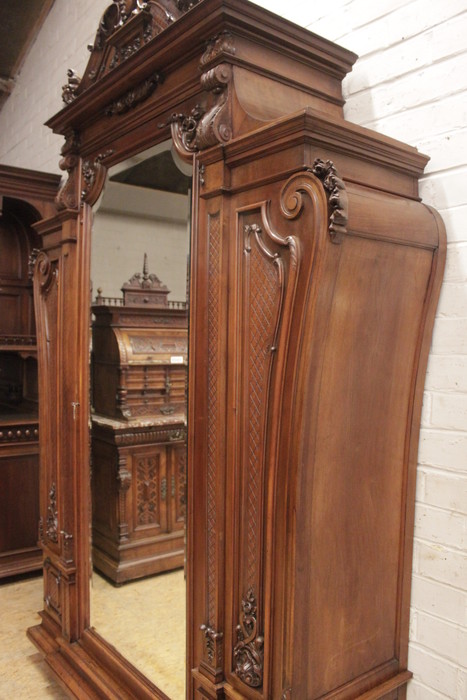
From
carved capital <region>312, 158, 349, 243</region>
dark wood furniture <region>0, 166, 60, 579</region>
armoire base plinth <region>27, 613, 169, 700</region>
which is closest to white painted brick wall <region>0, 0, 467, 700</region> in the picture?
carved capital <region>312, 158, 349, 243</region>

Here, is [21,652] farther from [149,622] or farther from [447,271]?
[447,271]

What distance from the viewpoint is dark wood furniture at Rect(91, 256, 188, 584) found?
2152mm

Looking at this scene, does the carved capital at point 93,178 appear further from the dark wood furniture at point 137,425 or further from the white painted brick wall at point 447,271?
the white painted brick wall at point 447,271

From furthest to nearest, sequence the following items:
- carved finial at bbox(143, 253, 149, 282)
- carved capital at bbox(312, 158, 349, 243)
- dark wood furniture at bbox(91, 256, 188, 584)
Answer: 1. carved finial at bbox(143, 253, 149, 282)
2. dark wood furniture at bbox(91, 256, 188, 584)
3. carved capital at bbox(312, 158, 349, 243)

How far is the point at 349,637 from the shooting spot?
1.51 metres

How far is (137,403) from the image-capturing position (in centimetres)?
226

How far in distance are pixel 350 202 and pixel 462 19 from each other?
0.64m

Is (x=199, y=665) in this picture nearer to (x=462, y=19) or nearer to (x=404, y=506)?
(x=404, y=506)

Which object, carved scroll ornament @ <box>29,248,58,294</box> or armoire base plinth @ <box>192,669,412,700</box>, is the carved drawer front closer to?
carved scroll ornament @ <box>29,248,58,294</box>

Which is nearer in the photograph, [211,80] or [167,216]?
[211,80]

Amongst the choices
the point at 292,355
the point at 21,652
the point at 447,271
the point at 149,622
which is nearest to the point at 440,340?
the point at 447,271

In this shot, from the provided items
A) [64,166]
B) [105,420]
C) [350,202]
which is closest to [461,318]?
[350,202]

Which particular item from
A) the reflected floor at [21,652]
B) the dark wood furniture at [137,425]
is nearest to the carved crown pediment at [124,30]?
the dark wood furniture at [137,425]

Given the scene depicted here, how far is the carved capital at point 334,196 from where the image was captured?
1.25 meters
